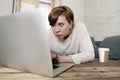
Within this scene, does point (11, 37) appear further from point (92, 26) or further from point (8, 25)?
point (92, 26)

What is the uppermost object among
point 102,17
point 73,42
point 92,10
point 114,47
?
point 92,10

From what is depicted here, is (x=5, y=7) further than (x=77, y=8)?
No

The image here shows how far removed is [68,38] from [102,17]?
212 centimetres

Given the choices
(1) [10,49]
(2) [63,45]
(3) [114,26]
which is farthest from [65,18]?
(3) [114,26]

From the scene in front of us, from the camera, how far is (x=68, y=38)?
119cm

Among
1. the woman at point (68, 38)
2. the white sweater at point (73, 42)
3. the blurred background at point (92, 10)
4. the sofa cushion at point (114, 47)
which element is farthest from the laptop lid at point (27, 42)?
the blurred background at point (92, 10)

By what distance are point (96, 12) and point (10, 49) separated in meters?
2.92

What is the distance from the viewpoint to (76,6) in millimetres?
3801

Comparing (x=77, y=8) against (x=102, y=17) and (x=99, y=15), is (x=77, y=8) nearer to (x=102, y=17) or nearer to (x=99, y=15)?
(x=99, y=15)

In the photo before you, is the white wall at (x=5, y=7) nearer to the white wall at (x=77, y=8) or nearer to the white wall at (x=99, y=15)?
the white wall at (x=99, y=15)

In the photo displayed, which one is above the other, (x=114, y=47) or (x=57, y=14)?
(x=57, y=14)

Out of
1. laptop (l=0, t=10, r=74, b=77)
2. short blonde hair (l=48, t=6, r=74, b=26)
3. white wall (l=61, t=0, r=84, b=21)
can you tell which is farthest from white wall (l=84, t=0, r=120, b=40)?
laptop (l=0, t=10, r=74, b=77)

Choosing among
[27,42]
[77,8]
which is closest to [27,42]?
[27,42]

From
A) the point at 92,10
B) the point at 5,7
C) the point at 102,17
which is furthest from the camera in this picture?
the point at 92,10
